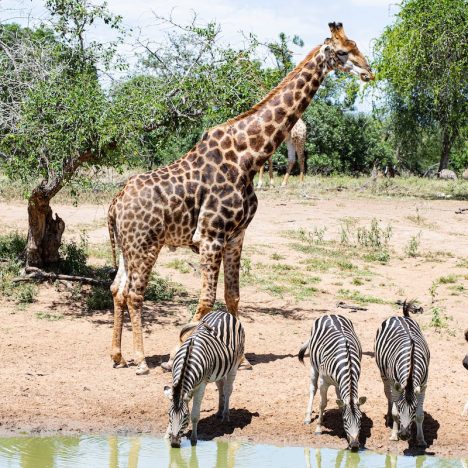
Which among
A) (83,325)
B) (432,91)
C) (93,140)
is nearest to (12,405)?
(83,325)

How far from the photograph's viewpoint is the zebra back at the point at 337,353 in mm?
7566

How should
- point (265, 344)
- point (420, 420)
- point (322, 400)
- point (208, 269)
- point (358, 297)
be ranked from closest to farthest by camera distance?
point (420, 420) < point (322, 400) < point (208, 269) < point (265, 344) < point (358, 297)

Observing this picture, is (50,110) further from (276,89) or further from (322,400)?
(322,400)

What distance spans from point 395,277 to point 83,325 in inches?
220

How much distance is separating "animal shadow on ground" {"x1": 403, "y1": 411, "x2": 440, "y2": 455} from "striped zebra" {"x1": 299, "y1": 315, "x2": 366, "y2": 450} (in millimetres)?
622

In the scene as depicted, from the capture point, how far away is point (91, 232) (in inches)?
651

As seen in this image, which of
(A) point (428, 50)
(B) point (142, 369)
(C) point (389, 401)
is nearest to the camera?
(C) point (389, 401)

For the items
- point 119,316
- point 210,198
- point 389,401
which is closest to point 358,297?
point 210,198

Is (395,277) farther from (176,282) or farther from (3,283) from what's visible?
(3,283)

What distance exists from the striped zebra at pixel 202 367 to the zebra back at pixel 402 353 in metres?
1.35

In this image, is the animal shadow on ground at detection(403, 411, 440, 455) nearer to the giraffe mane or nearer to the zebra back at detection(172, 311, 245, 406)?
the zebra back at detection(172, 311, 245, 406)

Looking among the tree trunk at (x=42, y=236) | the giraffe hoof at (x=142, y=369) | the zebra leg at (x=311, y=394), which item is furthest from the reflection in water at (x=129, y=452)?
the tree trunk at (x=42, y=236)

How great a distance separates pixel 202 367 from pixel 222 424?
99cm

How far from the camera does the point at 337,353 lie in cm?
784
